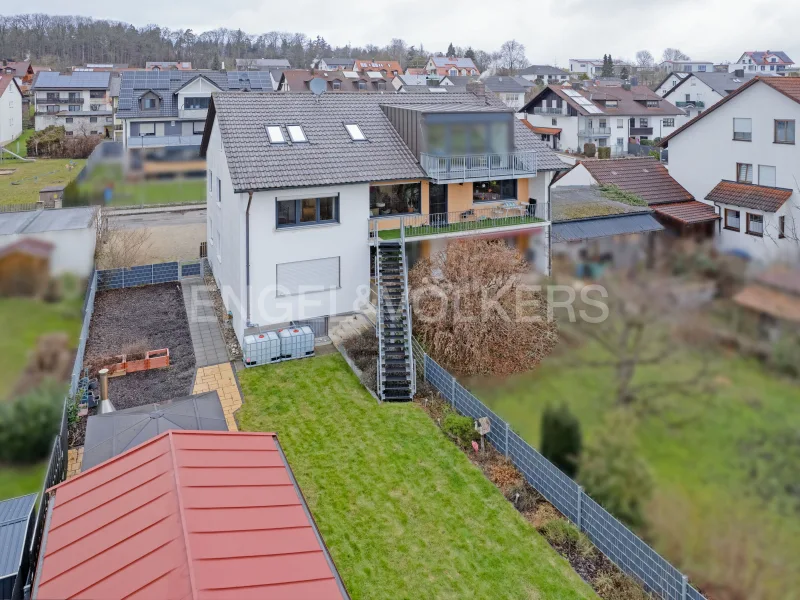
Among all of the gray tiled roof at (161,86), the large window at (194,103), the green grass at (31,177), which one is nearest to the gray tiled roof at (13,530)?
the green grass at (31,177)

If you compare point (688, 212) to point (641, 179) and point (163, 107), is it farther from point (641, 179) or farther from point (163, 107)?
point (163, 107)

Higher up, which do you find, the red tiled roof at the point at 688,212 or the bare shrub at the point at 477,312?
the red tiled roof at the point at 688,212

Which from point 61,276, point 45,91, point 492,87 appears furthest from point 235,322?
point 492,87

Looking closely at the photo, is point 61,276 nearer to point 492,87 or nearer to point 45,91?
point 45,91

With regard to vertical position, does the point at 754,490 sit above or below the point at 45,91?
below

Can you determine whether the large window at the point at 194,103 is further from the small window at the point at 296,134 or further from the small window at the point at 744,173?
the small window at the point at 744,173

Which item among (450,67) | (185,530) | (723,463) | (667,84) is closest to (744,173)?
(723,463)
